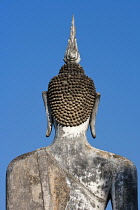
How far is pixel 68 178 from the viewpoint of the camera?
618 inches

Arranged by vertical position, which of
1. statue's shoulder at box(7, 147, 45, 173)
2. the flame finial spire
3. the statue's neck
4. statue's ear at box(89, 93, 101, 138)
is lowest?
statue's shoulder at box(7, 147, 45, 173)

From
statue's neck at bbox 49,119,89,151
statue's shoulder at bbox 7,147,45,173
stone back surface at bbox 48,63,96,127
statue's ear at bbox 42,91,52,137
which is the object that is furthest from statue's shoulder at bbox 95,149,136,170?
statue's shoulder at bbox 7,147,45,173

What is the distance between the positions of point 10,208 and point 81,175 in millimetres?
1575

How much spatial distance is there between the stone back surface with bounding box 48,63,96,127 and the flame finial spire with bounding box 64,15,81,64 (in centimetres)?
37

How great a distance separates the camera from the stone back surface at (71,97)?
16.1 meters

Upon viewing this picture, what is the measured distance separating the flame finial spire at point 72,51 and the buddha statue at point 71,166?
2cm

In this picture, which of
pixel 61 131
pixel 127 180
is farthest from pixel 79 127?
pixel 127 180

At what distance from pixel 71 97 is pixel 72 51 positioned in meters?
1.11

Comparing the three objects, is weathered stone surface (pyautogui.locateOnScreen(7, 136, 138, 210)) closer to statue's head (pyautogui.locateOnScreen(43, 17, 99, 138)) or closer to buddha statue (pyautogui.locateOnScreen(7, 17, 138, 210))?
buddha statue (pyautogui.locateOnScreen(7, 17, 138, 210))

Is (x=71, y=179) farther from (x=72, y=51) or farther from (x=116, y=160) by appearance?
(x=72, y=51)

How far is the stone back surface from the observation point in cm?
1609

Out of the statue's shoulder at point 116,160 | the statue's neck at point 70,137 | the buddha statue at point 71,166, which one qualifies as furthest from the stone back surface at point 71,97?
the statue's shoulder at point 116,160

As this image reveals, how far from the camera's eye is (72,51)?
16.7m

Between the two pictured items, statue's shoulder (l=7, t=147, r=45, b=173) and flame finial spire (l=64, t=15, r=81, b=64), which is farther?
flame finial spire (l=64, t=15, r=81, b=64)
